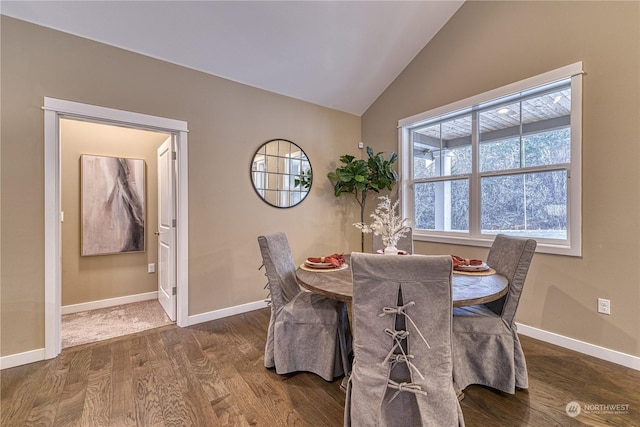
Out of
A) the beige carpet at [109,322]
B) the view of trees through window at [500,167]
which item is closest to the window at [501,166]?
the view of trees through window at [500,167]

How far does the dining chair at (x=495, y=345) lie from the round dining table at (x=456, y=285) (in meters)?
0.16

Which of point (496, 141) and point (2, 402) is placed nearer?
point (2, 402)

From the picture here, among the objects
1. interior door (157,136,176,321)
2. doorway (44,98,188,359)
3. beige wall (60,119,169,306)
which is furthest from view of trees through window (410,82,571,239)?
beige wall (60,119,169,306)

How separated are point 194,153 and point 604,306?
3957 mm

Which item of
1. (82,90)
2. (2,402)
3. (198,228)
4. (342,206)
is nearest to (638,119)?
(342,206)

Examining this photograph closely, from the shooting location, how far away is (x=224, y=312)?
3.14 metres

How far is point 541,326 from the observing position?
259 centimetres

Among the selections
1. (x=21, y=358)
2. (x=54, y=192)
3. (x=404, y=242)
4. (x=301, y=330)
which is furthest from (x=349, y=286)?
Answer: (x=21, y=358)

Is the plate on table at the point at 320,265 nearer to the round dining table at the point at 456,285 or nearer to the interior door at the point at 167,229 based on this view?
the round dining table at the point at 456,285

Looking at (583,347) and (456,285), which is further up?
(456,285)

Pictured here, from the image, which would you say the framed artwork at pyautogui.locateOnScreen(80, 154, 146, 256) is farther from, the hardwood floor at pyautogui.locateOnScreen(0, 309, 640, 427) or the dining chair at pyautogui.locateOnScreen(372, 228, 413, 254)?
the dining chair at pyautogui.locateOnScreen(372, 228, 413, 254)

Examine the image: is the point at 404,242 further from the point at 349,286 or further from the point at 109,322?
the point at 109,322

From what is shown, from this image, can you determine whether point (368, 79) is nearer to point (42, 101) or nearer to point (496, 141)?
point (496, 141)

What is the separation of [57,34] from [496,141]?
4.24 meters
